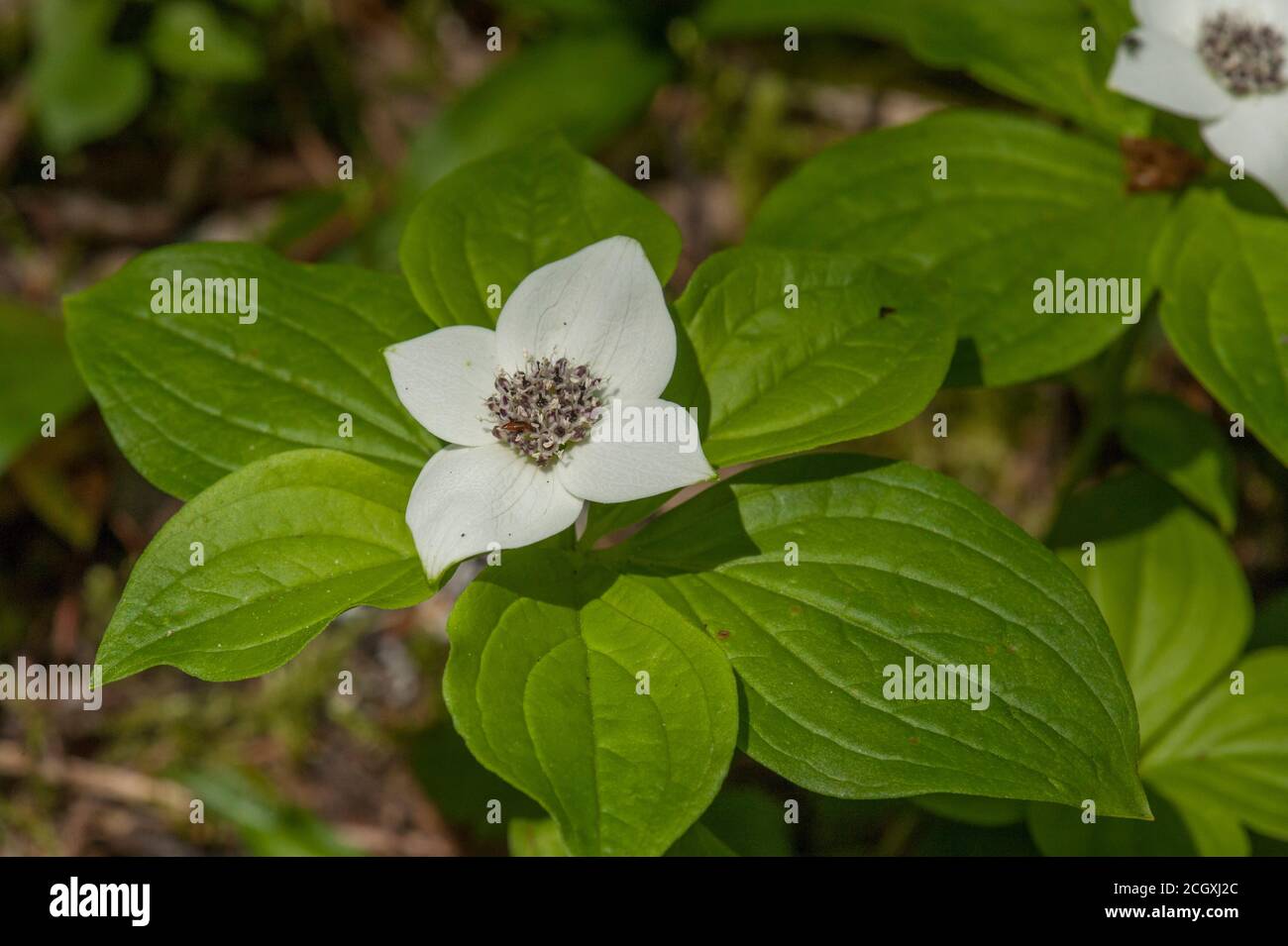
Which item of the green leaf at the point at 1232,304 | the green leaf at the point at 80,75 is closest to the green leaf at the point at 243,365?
the green leaf at the point at 1232,304

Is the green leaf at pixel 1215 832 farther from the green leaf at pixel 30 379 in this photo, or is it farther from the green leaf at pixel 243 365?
the green leaf at pixel 30 379

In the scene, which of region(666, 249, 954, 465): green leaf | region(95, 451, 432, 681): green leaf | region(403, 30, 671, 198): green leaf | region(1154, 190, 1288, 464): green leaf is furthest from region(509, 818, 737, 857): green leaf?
region(403, 30, 671, 198): green leaf

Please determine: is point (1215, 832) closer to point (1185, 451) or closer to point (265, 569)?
point (1185, 451)

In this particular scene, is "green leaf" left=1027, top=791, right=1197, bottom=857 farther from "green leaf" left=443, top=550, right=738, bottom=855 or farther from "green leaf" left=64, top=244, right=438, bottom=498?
"green leaf" left=64, top=244, right=438, bottom=498

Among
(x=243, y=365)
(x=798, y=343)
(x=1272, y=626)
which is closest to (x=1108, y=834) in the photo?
(x=1272, y=626)

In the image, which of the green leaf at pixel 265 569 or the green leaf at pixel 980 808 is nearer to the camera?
the green leaf at pixel 265 569
